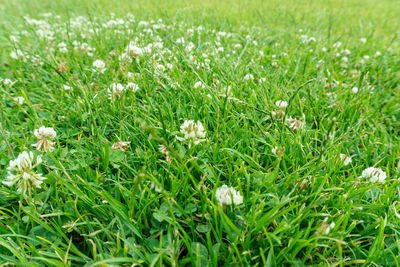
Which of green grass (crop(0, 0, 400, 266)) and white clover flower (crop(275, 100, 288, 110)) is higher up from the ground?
white clover flower (crop(275, 100, 288, 110))

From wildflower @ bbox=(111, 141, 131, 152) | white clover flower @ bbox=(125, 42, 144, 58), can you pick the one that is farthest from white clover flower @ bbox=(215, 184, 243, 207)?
white clover flower @ bbox=(125, 42, 144, 58)

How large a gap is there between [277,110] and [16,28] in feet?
14.7

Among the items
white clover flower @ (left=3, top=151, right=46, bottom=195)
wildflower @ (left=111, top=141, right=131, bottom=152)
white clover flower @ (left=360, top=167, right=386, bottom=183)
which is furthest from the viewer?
wildflower @ (left=111, top=141, right=131, bottom=152)

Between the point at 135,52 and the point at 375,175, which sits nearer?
the point at 375,175

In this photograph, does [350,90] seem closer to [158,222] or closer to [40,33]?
[158,222]

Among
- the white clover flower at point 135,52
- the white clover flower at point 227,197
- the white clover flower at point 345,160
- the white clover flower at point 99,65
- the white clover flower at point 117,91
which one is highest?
the white clover flower at point 135,52

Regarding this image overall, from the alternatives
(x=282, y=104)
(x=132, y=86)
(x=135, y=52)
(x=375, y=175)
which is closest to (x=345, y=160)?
(x=375, y=175)

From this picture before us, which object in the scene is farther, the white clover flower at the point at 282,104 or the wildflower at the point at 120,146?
the white clover flower at the point at 282,104

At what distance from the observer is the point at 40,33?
10.4ft

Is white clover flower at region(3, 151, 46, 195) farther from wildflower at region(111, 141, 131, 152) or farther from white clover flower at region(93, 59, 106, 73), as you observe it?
white clover flower at region(93, 59, 106, 73)

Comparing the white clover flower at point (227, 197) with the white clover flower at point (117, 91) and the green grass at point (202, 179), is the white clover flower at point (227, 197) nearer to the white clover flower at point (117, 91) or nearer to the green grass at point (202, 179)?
the green grass at point (202, 179)

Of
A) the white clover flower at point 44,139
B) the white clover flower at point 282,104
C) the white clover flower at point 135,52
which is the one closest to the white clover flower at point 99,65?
the white clover flower at point 135,52

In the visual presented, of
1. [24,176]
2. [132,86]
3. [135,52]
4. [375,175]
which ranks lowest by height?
[375,175]

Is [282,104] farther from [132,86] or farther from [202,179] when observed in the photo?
[132,86]
